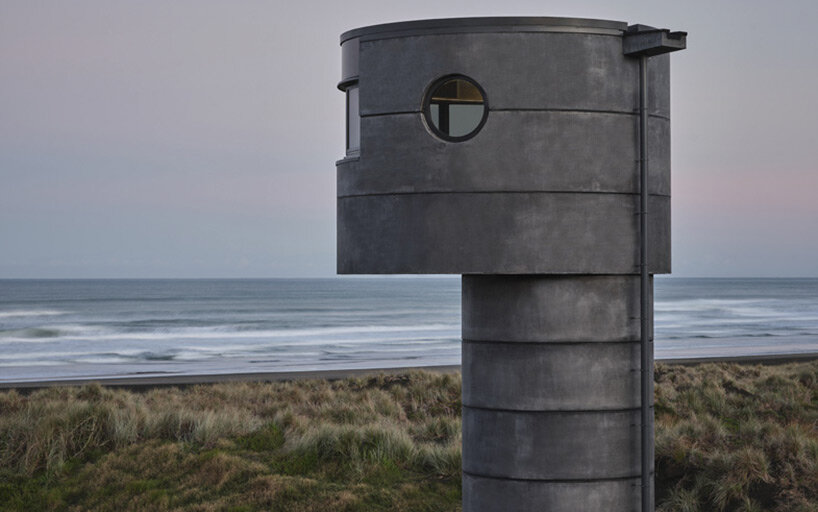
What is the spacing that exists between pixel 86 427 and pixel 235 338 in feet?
149

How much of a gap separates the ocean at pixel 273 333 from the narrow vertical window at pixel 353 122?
1116 inches

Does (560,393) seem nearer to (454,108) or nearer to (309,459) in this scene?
(454,108)

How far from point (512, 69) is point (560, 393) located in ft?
9.08

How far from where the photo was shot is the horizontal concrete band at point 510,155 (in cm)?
837

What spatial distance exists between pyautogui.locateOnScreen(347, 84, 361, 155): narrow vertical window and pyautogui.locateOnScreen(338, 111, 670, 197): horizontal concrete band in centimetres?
37

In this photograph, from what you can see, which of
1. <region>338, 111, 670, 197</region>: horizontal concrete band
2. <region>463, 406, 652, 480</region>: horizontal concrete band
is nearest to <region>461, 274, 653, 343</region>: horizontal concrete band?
<region>463, 406, 652, 480</region>: horizontal concrete band

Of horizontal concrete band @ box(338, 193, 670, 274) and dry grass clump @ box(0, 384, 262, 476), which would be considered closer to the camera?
horizontal concrete band @ box(338, 193, 670, 274)

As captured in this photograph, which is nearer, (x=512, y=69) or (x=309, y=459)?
(x=512, y=69)

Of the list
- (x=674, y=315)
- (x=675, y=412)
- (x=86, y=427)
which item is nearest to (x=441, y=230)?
(x=86, y=427)

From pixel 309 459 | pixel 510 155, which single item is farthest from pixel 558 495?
pixel 309 459

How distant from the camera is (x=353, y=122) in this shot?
30.7 ft

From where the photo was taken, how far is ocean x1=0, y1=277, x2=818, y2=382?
42.3m

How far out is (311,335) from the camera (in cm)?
6203

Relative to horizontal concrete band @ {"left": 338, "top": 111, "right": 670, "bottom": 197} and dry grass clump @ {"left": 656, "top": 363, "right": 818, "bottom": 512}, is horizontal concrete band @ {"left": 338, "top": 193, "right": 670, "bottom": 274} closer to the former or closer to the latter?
horizontal concrete band @ {"left": 338, "top": 111, "right": 670, "bottom": 197}
